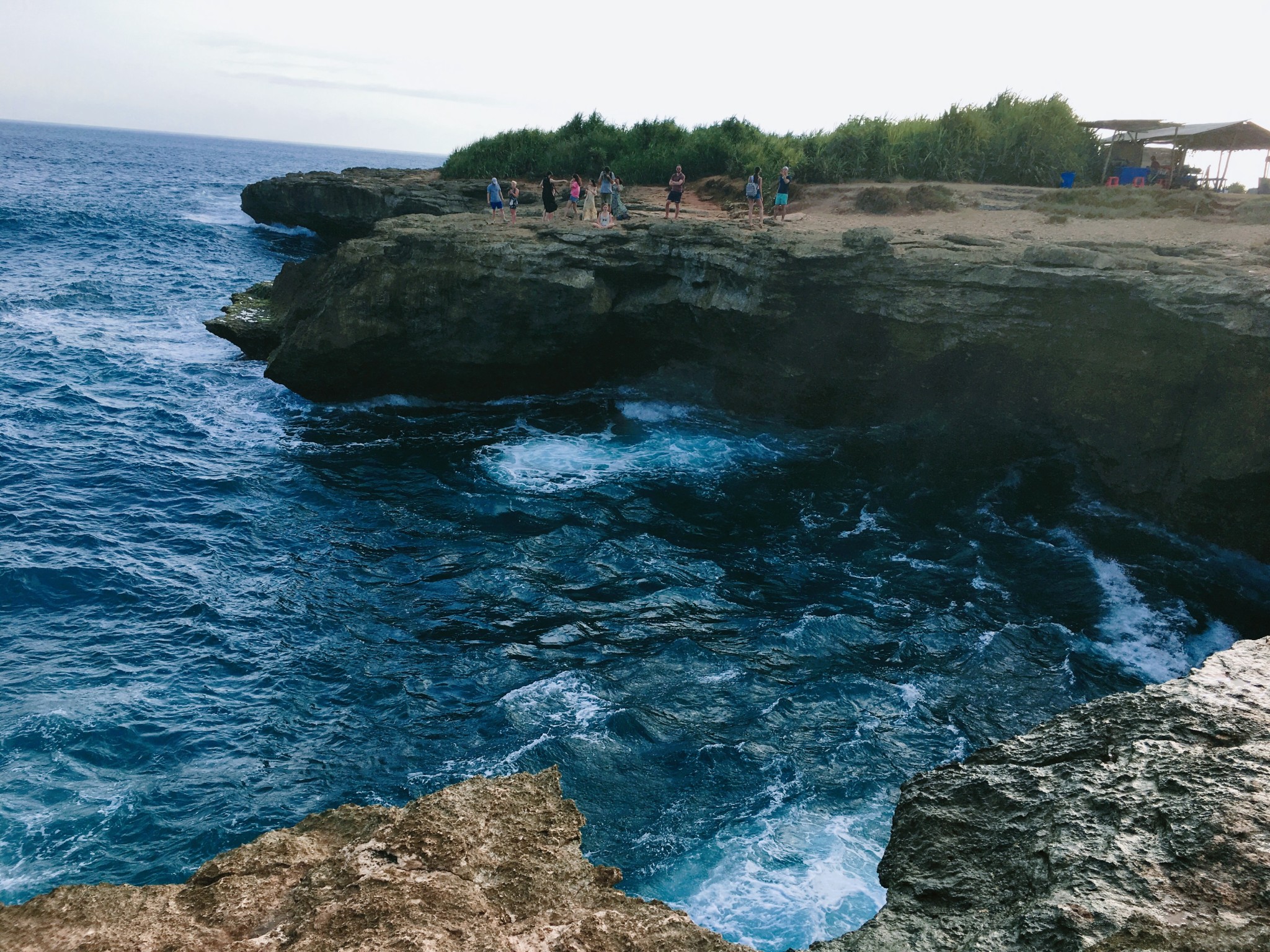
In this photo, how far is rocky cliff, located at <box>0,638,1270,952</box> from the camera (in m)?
4.48

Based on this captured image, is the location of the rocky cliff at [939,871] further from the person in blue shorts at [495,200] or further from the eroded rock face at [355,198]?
the eroded rock face at [355,198]

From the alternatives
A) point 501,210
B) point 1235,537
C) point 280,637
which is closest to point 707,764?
point 280,637

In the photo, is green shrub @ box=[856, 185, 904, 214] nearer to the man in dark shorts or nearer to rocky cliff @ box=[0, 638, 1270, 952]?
the man in dark shorts

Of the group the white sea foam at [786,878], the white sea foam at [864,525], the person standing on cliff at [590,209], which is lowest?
the white sea foam at [786,878]

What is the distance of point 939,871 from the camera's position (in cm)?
540

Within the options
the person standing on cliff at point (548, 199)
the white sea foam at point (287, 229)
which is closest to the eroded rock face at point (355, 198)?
the white sea foam at point (287, 229)

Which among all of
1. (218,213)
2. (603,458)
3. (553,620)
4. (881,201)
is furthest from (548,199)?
(218,213)

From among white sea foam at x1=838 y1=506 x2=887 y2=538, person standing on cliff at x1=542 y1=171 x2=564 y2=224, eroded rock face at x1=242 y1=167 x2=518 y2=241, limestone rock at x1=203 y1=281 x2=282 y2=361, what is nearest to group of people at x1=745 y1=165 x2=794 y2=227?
person standing on cliff at x1=542 y1=171 x2=564 y2=224

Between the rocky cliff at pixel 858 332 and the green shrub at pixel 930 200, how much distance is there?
6477 mm

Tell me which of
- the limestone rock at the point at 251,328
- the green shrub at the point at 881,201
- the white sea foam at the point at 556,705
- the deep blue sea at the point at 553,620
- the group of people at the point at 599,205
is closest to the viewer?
the deep blue sea at the point at 553,620

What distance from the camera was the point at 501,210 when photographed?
2817cm

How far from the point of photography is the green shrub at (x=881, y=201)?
27547 mm

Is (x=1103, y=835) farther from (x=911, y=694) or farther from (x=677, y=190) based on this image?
(x=677, y=190)

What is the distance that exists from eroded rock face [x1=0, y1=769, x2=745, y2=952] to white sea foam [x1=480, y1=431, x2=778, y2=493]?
14.9 metres
